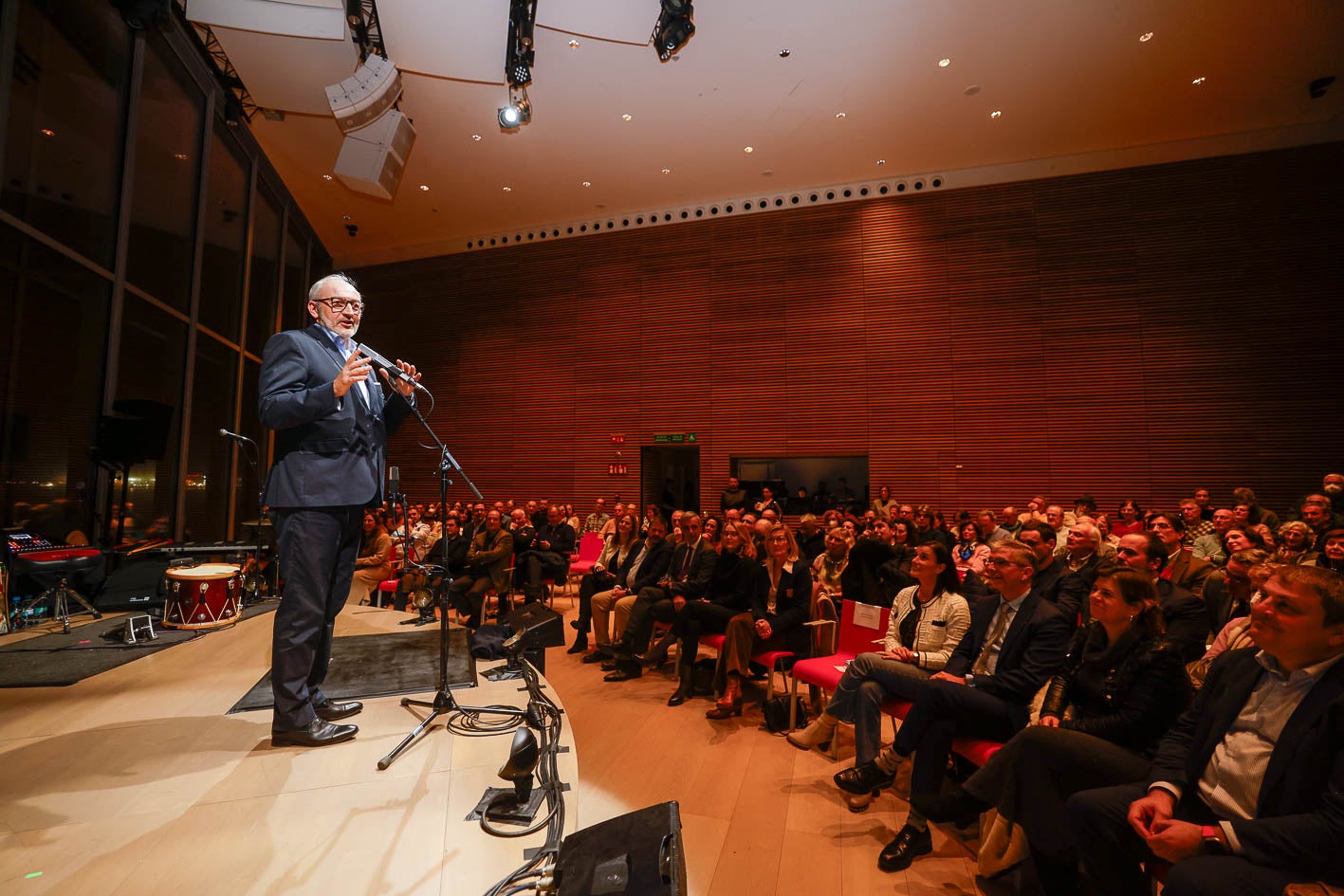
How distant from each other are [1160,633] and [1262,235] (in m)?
9.30

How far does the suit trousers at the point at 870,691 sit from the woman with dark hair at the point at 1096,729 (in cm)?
52

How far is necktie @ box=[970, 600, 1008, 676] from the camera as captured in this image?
8.77ft

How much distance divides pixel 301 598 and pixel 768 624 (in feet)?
8.37

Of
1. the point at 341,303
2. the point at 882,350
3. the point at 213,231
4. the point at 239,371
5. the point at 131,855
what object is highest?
the point at 213,231

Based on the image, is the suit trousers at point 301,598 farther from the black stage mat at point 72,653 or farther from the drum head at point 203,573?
the black stage mat at point 72,653

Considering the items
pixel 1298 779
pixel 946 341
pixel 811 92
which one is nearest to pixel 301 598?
pixel 1298 779

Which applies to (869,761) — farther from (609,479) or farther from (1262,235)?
(1262,235)

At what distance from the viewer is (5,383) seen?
4.06 metres

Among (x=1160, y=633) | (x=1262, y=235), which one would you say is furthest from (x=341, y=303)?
(x=1262, y=235)

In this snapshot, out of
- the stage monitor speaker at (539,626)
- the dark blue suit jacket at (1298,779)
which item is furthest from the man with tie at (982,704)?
the stage monitor speaker at (539,626)

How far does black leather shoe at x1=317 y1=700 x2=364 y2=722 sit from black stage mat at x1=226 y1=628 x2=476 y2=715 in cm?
12

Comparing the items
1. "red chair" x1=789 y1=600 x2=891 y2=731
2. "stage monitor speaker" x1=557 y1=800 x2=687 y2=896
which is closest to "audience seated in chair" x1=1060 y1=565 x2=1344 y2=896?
"stage monitor speaker" x1=557 y1=800 x2=687 y2=896

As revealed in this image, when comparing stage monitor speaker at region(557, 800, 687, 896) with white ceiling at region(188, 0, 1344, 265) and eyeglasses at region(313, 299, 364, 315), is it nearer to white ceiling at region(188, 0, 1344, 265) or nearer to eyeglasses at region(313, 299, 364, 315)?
eyeglasses at region(313, 299, 364, 315)

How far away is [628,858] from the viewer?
1207 millimetres
